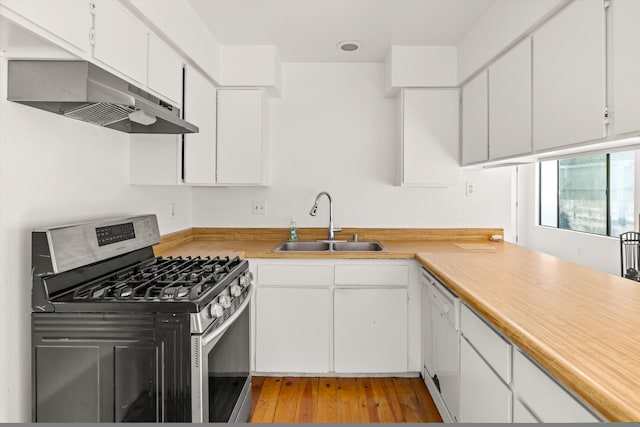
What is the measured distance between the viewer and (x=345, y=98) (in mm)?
3133

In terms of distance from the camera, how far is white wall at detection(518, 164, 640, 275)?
16.1ft

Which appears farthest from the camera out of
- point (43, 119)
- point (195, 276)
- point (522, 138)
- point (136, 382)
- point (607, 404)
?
point (522, 138)

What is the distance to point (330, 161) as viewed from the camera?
314 centimetres

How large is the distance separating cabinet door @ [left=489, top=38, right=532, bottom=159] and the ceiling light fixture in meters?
0.95

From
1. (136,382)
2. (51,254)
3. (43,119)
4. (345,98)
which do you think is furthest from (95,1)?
(345,98)

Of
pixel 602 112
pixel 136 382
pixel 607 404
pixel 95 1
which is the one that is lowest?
pixel 136 382

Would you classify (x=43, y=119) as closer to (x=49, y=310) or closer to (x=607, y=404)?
(x=49, y=310)

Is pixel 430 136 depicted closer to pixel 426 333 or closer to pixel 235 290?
pixel 426 333

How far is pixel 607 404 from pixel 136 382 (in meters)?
1.36

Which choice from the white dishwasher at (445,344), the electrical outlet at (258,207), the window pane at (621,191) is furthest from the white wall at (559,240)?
the electrical outlet at (258,207)

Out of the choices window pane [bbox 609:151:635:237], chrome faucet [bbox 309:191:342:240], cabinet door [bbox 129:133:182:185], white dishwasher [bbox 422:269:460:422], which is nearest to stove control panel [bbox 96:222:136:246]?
cabinet door [bbox 129:133:182:185]

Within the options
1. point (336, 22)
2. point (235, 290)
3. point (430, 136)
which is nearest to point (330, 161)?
point (430, 136)

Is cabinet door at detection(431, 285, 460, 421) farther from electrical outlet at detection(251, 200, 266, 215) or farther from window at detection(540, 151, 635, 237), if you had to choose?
window at detection(540, 151, 635, 237)

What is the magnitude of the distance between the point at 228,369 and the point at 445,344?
1.09 m
